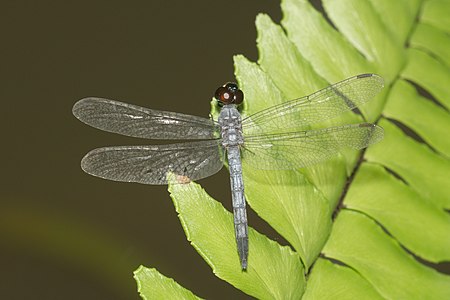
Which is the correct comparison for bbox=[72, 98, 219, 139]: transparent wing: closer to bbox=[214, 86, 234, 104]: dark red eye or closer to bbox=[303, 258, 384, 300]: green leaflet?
bbox=[214, 86, 234, 104]: dark red eye

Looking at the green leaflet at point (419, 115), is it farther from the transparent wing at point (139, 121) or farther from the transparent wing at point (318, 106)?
the transparent wing at point (139, 121)

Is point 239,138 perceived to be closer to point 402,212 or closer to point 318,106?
point 318,106

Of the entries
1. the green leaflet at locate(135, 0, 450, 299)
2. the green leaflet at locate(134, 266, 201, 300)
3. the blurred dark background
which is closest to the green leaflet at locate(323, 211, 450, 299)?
Result: the green leaflet at locate(135, 0, 450, 299)

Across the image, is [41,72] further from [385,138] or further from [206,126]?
[385,138]

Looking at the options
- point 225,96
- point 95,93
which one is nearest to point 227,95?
point 225,96

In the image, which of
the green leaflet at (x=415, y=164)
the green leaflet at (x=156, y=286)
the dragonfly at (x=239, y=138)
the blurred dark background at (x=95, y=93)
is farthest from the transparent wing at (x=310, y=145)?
the blurred dark background at (x=95, y=93)

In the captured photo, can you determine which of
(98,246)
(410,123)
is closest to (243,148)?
(410,123)
